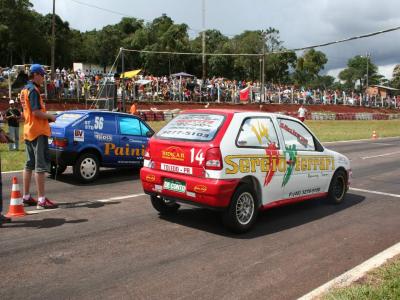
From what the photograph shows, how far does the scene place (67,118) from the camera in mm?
9938

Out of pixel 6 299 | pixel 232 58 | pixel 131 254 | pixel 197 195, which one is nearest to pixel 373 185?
pixel 197 195

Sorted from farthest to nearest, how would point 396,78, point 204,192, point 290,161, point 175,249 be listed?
point 396,78, point 290,161, point 204,192, point 175,249

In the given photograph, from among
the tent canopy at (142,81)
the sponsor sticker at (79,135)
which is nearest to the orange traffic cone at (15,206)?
the sponsor sticker at (79,135)

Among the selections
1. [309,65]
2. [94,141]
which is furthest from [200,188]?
[309,65]

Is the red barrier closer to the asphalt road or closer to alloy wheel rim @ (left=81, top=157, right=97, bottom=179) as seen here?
alloy wheel rim @ (left=81, top=157, right=97, bottom=179)

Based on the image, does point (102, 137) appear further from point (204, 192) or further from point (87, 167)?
point (204, 192)

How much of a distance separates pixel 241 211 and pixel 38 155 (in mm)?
3102

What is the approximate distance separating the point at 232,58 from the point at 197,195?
66923mm

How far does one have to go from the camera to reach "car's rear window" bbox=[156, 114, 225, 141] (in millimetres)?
Result: 6305

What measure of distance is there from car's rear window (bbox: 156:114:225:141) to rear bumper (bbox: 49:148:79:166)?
3.33 m

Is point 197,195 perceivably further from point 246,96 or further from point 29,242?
point 246,96

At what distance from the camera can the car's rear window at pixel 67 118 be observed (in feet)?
32.0

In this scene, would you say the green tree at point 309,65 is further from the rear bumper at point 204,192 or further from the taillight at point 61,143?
the rear bumper at point 204,192

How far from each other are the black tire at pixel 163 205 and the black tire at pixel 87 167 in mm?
3099
